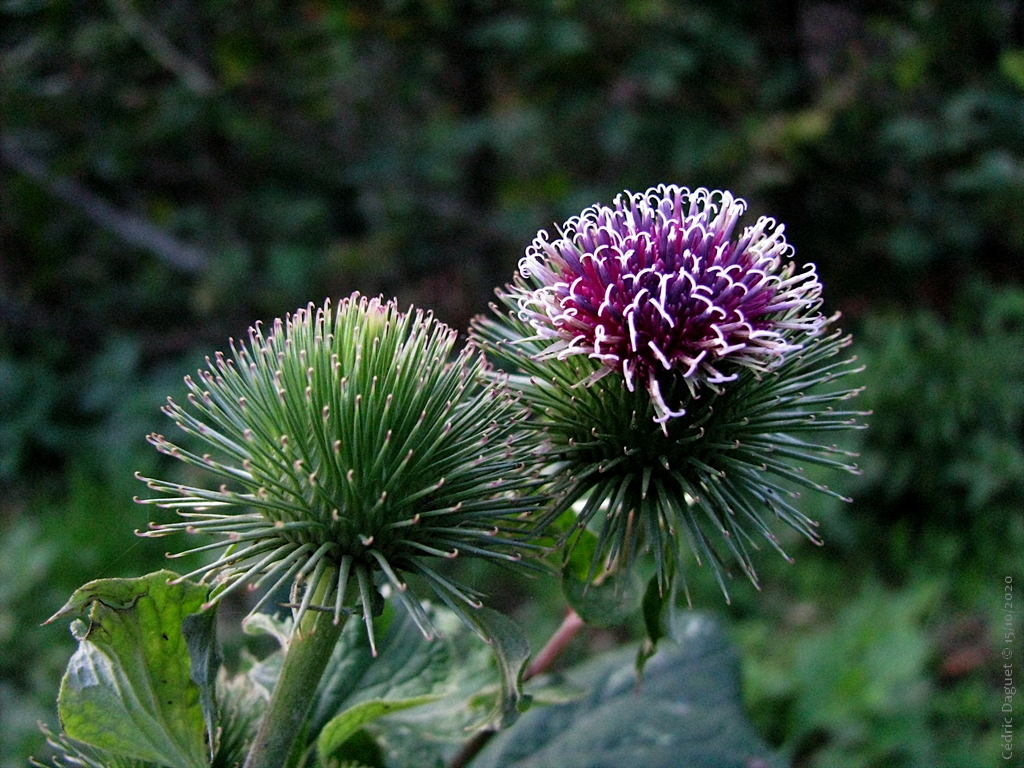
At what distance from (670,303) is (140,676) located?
3.33ft

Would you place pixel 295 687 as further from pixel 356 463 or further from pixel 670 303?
pixel 670 303

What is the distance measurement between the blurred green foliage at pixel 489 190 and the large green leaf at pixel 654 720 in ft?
7.93

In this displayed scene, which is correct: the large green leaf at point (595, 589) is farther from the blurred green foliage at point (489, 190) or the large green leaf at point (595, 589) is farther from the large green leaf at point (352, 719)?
the blurred green foliage at point (489, 190)

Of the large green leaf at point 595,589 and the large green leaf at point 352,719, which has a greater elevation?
the large green leaf at point 595,589

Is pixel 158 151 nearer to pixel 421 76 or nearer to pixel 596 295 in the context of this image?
pixel 421 76

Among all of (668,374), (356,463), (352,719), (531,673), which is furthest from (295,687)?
(668,374)

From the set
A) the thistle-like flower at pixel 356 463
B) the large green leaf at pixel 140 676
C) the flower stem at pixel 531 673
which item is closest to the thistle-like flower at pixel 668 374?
the thistle-like flower at pixel 356 463

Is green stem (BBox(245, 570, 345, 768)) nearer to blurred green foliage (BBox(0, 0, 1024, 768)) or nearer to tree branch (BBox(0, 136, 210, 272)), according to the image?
blurred green foliage (BBox(0, 0, 1024, 768))

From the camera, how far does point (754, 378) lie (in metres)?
1.55

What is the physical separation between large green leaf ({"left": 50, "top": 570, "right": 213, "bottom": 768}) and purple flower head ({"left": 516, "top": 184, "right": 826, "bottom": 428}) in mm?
711

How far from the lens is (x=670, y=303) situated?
1.48m

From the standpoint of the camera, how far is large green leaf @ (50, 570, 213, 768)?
1266 millimetres

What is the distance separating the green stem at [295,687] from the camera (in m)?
1.36

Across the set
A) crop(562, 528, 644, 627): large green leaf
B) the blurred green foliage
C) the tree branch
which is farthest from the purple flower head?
the tree branch
